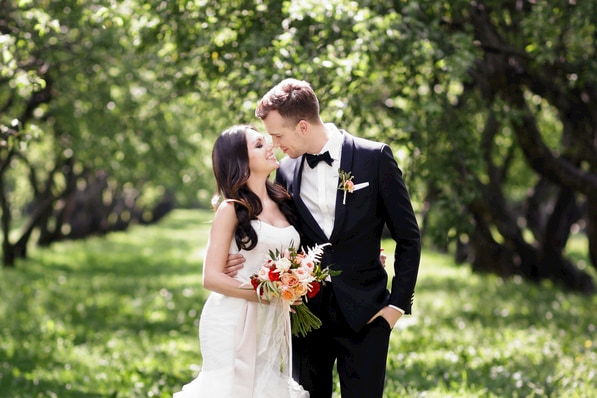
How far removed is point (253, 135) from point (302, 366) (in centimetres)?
140

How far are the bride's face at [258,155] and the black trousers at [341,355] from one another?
0.79 m

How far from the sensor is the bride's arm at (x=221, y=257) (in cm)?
527

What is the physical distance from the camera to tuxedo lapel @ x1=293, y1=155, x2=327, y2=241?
5328mm

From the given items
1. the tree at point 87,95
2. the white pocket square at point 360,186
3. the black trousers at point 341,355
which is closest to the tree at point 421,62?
the tree at point 87,95

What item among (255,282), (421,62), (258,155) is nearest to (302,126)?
(258,155)

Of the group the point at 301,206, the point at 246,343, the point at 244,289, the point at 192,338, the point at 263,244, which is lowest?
the point at 192,338

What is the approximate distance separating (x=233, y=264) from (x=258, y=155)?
0.65 m

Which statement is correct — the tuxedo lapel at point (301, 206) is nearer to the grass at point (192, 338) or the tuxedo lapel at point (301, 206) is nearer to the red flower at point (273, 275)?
the red flower at point (273, 275)

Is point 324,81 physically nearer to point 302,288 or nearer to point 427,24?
point 427,24

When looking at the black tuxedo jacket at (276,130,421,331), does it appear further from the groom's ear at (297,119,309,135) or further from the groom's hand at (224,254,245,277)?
the groom's hand at (224,254,245,277)

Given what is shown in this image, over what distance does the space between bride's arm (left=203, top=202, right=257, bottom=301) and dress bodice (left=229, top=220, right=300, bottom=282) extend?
0.31ft

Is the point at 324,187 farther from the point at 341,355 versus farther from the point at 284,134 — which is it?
the point at 341,355

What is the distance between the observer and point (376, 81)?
49.2ft

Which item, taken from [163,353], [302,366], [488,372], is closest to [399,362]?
[488,372]
